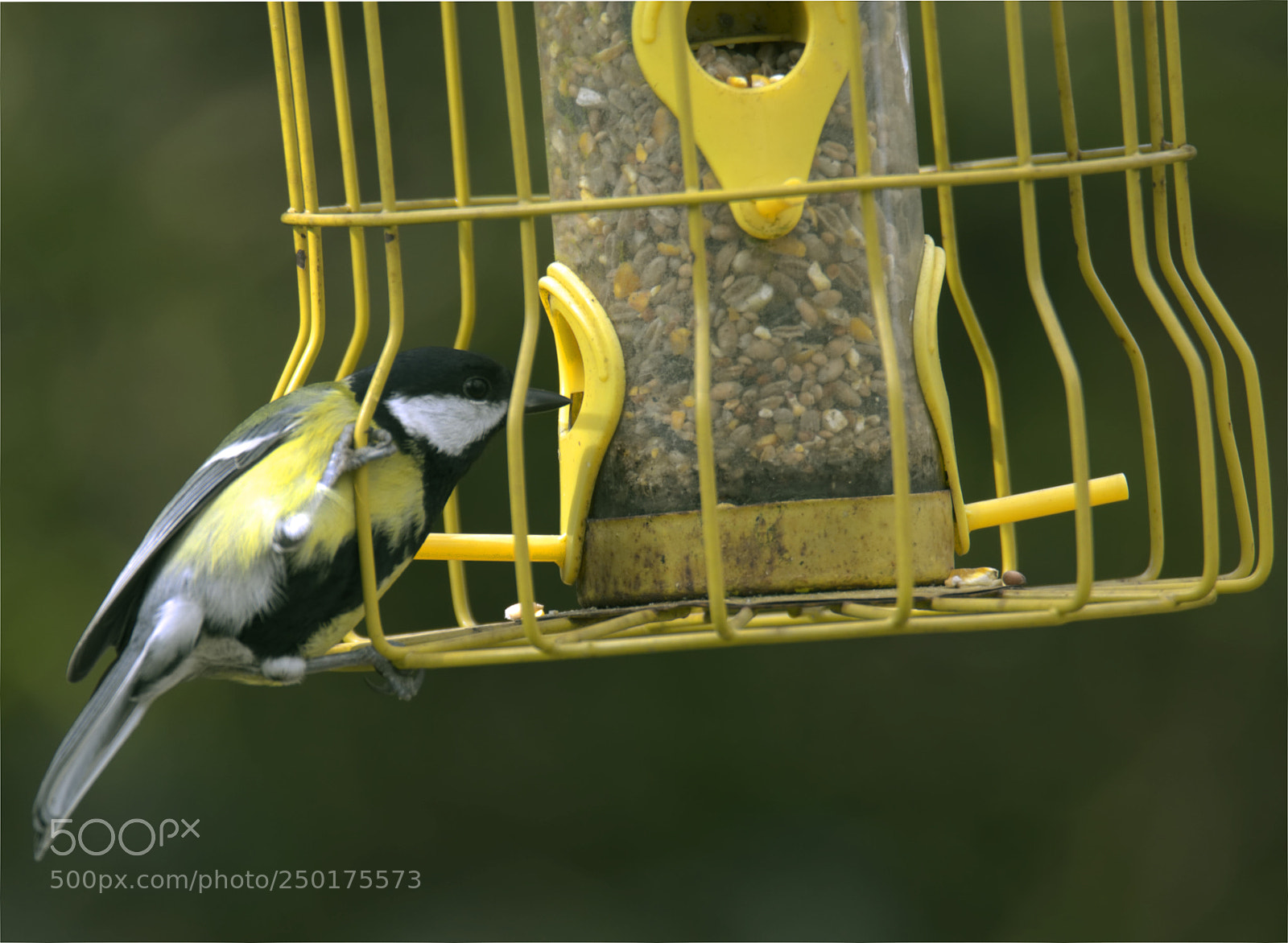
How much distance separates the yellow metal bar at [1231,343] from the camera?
2.05m

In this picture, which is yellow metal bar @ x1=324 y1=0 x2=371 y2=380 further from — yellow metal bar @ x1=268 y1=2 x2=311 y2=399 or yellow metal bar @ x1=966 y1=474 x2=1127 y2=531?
yellow metal bar @ x1=966 y1=474 x2=1127 y2=531

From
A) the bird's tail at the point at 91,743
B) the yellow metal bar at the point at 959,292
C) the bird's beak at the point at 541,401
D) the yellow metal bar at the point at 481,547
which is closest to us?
the bird's tail at the point at 91,743

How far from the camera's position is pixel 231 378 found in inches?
161

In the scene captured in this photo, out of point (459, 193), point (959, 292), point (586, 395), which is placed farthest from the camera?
point (959, 292)

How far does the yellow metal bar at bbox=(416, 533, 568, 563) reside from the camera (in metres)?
2.33

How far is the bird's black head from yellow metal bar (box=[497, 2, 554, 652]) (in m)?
0.30

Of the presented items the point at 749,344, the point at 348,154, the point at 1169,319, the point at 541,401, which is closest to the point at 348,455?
the point at 541,401

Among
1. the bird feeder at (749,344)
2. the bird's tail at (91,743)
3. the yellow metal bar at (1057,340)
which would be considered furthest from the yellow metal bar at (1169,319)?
the bird's tail at (91,743)

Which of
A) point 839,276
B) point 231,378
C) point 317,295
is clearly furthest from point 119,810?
point 839,276

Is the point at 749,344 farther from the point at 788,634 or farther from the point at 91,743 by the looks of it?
the point at 91,743

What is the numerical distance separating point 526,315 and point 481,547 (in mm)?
563

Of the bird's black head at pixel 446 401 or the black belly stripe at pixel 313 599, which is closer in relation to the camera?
the black belly stripe at pixel 313 599

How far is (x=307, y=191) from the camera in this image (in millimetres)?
2256

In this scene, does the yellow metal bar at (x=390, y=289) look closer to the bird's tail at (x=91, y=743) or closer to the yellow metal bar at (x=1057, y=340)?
the bird's tail at (x=91, y=743)
